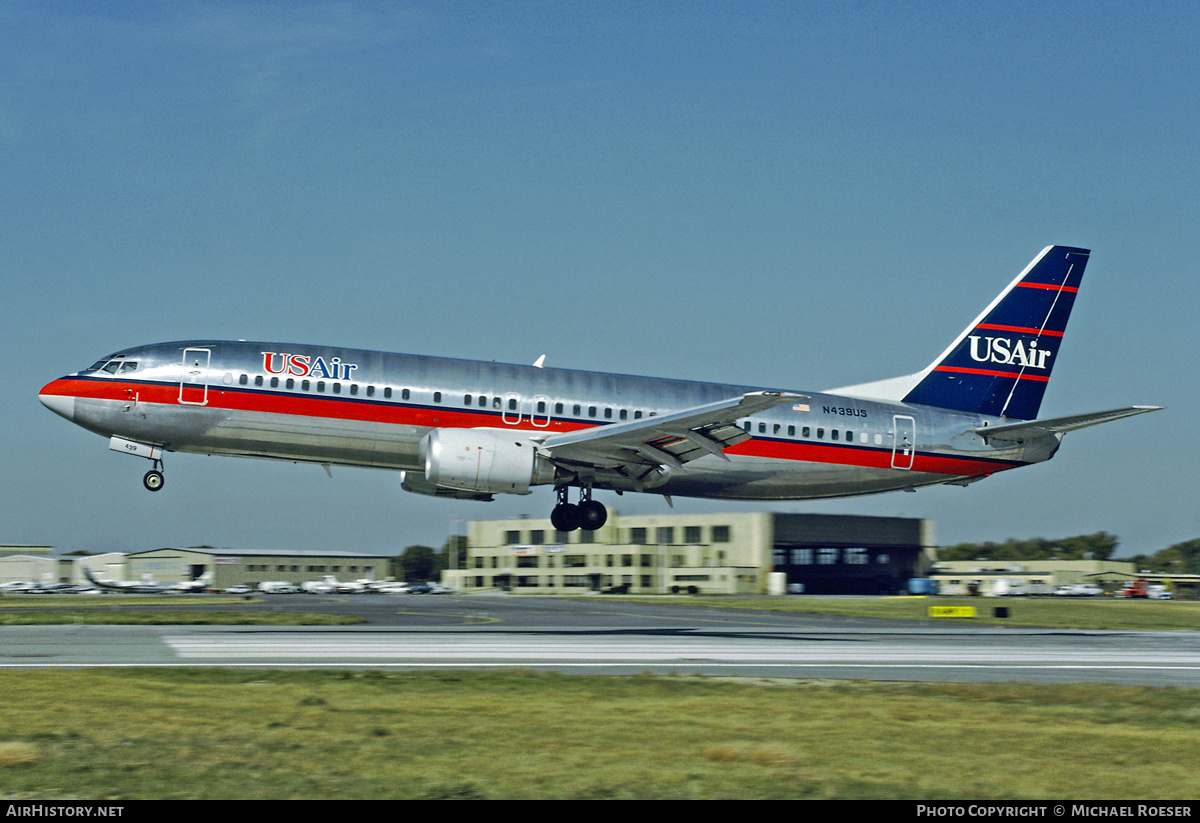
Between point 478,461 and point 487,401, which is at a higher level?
point 487,401

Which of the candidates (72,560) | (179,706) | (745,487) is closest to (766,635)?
(745,487)

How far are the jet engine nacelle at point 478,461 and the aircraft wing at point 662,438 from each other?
3.09 feet

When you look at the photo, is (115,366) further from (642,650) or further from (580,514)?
(642,650)

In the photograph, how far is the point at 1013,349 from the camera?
40062 mm

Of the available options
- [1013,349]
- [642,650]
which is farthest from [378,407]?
[1013,349]

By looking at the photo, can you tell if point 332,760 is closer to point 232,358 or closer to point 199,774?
point 199,774

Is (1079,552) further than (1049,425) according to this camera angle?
Yes

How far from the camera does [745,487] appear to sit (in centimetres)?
3597

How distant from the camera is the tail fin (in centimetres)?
3928

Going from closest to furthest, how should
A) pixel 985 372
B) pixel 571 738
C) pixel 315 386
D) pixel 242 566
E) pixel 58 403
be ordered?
pixel 571 738, pixel 58 403, pixel 315 386, pixel 985 372, pixel 242 566

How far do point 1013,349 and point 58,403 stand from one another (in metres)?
31.9

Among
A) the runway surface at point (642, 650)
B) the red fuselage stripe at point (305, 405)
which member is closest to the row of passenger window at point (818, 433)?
the red fuselage stripe at point (305, 405)

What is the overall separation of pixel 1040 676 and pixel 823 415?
1513cm

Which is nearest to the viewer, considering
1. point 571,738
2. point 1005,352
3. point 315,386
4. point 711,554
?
point 571,738
